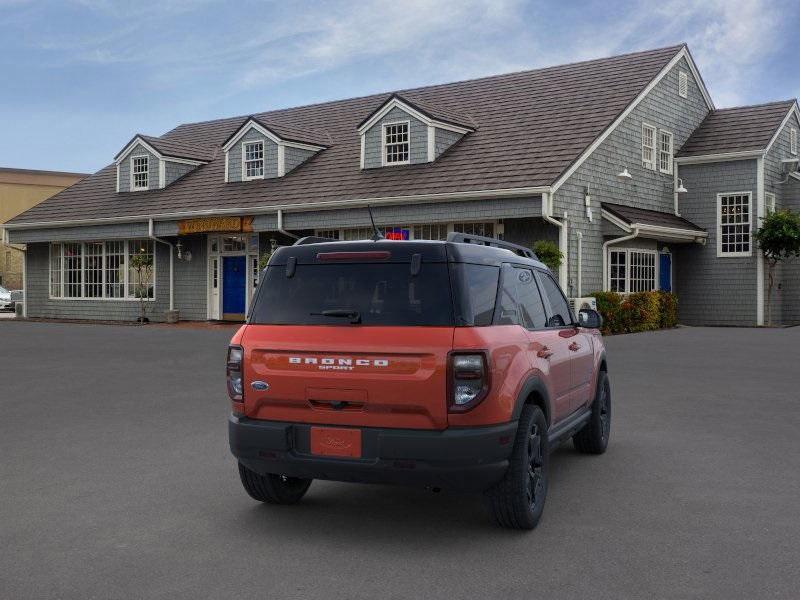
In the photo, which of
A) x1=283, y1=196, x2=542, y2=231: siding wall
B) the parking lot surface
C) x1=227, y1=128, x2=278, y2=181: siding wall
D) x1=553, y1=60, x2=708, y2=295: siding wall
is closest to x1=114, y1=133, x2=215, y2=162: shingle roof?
x1=227, y1=128, x2=278, y2=181: siding wall

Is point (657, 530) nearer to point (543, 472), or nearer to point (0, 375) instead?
point (543, 472)

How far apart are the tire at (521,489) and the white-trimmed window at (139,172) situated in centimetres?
2765

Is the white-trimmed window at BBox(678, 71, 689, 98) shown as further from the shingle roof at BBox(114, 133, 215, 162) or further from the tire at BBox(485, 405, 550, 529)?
the tire at BBox(485, 405, 550, 529)

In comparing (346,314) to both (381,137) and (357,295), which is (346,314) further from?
(381,137)

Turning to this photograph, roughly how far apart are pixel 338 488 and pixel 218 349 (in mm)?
12086

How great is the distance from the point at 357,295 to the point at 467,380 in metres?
0.88

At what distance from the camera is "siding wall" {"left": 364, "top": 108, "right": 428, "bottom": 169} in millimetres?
24516

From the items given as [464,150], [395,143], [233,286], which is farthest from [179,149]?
[464,150]

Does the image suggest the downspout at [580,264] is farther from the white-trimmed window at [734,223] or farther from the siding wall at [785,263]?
the siding wall at [785,263]

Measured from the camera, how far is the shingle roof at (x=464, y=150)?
2242 centimetres

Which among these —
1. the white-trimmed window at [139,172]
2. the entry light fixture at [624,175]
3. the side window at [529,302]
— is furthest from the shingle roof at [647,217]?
the side window at [529,302]

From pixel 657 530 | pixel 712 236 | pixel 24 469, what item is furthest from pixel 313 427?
pixel 712 236

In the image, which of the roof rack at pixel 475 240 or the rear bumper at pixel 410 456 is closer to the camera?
the rear bumper at pixel 410 456

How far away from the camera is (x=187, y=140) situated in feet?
116
